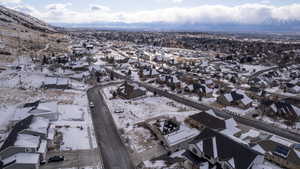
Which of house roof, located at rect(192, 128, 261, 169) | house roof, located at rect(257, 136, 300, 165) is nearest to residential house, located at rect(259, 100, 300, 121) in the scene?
house roof, located at rect(257, 136, 300, 165)

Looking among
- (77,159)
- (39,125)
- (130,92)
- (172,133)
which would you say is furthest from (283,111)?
(39,125)

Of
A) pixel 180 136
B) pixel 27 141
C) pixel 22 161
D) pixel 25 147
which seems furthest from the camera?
pixel 180 136

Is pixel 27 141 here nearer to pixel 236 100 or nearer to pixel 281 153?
pixel 281 153

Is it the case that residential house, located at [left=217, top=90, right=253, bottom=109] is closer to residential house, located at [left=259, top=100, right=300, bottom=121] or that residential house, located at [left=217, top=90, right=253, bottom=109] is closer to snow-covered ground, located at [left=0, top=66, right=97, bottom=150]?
residential house, located at [left=259, top=100, right=300, bottom=121]

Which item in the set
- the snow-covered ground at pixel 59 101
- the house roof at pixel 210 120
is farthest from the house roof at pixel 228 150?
the snow-covered ground at pixel 59 101

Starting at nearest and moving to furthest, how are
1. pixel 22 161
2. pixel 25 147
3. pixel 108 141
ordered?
pixel 22 161
pixel 25 147
pixel 108 141
